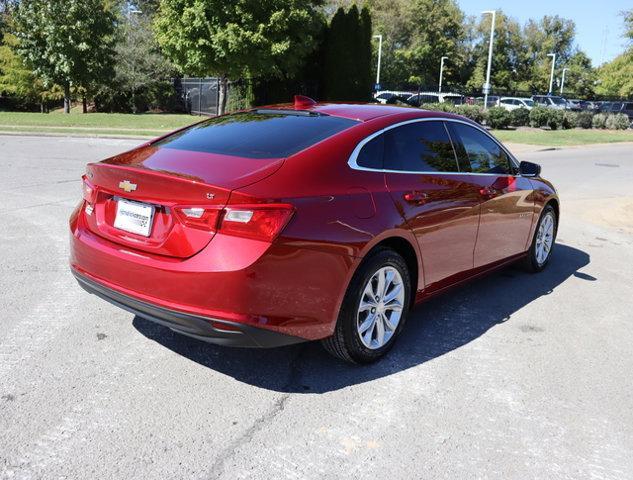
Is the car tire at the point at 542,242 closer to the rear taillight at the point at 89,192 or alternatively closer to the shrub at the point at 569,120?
the rear taillight at the point at 89,192

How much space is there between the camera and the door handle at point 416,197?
13.0 ft

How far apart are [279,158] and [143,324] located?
1.75 m

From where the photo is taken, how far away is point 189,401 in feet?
11.0

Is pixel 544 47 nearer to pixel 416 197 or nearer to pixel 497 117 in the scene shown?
pixel 497 117

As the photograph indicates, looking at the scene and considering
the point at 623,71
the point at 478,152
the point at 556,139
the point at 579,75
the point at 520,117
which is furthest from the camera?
the point at 579,75

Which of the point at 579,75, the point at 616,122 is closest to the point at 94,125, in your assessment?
the point at 616,122

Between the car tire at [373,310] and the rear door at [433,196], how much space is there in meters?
0.29

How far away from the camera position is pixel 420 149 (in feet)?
14.2

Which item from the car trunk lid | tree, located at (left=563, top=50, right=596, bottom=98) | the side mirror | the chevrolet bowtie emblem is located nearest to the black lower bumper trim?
the car trunk lid

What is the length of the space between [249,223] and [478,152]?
2.68m

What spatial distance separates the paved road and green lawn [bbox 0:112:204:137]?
19023 mm

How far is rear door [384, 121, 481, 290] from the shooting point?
4.00m

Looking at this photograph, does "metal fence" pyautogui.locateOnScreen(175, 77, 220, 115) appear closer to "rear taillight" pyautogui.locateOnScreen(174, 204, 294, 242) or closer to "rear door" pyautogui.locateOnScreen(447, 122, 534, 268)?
"rear door" pyautogui.locateOnScreen(447, 122, 534, 268)

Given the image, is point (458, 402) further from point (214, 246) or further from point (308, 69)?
point (308, 69)
